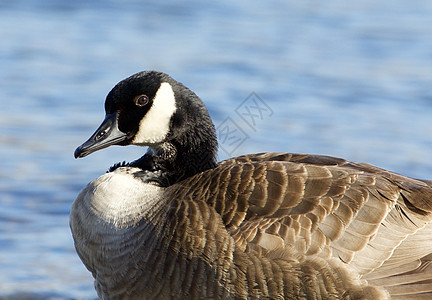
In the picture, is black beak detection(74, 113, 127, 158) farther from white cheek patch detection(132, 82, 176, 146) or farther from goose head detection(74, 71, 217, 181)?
white cheek patch detection(132, 82, 176, 146)

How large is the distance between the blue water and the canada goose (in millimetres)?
1777

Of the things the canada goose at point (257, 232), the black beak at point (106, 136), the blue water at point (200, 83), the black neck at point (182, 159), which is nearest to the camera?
the canada goose at point (257, 232)

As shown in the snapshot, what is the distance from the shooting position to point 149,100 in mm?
5980

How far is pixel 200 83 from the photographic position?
1200cm

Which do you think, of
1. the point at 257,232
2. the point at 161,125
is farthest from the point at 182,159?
the point at 257,232

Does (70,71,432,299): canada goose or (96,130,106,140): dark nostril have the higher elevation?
(96,130,106,140): dark nostril

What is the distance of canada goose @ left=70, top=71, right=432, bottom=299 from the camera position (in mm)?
5328

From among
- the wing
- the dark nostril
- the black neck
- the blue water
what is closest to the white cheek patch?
the black neck

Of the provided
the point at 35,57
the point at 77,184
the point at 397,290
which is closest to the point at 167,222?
the point at 397,290

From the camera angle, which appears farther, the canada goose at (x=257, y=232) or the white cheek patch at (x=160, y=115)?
the white cheek patch at (x=160, y=115)

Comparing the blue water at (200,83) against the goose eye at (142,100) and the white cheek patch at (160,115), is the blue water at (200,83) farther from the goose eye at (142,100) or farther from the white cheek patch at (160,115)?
the goose eye at (142,100)

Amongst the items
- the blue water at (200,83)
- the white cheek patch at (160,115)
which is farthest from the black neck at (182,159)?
the blue water at (200,83)

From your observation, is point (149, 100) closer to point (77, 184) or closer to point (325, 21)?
point (77, 184)

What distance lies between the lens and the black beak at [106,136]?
5.92 m
